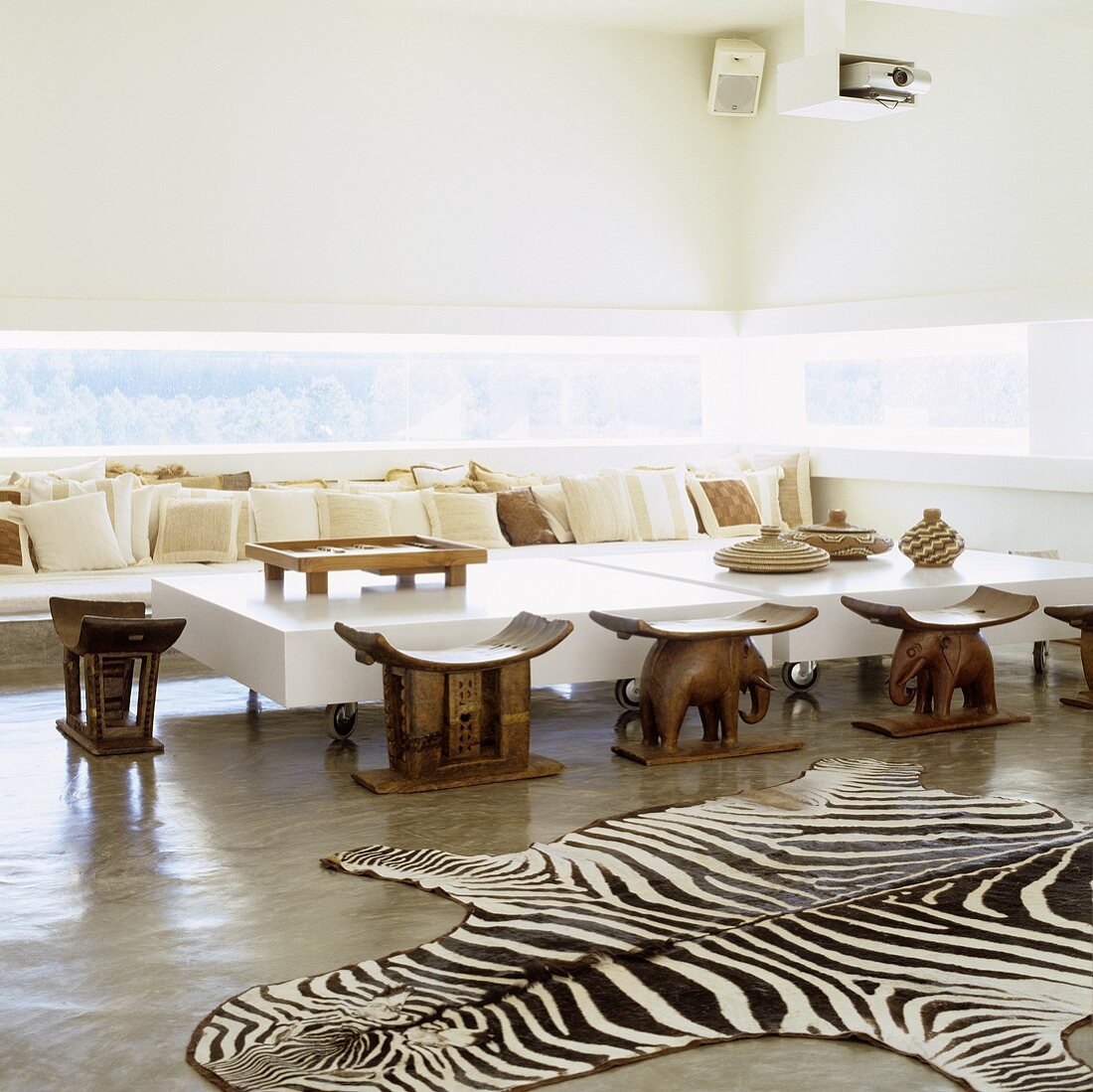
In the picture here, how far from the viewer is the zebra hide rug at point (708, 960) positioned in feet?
8.63

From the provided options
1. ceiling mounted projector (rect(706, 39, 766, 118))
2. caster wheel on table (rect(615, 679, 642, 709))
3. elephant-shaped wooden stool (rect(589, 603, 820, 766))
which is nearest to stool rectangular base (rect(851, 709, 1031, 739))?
elephant-shaped wooden stool (rect(589, 603, 820, 766))

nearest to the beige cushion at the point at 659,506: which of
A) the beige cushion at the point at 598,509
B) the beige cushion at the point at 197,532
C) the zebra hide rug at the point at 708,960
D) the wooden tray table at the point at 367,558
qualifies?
the beige cushion at the point at 598,509

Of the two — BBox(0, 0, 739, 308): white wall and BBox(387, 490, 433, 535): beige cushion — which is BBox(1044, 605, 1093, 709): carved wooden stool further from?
BBox(0, 0, 739, 308): white wall

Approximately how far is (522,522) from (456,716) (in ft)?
11.9

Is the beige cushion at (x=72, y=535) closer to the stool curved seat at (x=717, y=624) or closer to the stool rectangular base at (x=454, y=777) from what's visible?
the stool rectangular base at (x=454, y=777)

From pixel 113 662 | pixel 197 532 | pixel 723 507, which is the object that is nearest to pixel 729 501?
pixel 723 507

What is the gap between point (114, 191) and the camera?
8102 mm

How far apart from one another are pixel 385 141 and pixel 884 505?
11.9 feet

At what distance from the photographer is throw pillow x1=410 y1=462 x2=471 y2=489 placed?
8438 millimetres

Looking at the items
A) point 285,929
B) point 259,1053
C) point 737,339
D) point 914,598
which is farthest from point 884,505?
point 259,1053

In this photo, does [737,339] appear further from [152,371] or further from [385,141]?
[152,371]

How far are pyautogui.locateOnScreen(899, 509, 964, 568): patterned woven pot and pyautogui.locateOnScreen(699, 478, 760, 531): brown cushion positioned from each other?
2.43m

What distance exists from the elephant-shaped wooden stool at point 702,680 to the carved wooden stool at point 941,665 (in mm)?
377

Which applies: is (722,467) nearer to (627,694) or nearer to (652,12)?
(652,12)
